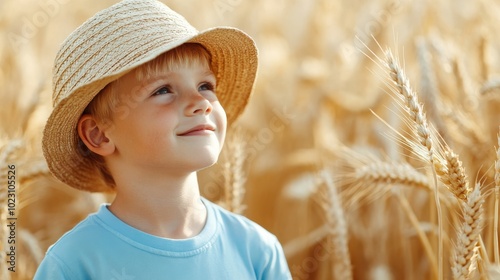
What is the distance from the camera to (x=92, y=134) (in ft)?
4.79

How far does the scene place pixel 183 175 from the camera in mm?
1407

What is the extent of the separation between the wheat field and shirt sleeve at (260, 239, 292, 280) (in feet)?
0.60

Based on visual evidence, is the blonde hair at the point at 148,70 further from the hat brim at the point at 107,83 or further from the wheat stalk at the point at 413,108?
the wheat stalk at the point at 413,108

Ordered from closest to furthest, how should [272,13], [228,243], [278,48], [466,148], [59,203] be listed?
[228,243]
[466,148]
[59,203]
[278,48]
[272,13]

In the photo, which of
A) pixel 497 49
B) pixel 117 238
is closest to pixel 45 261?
pixel 117 238

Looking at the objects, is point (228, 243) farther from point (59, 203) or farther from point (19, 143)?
point (59, 203)

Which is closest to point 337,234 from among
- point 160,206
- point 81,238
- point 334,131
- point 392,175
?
point 392,175

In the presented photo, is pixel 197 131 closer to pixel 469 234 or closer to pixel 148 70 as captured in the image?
pixel 148 70

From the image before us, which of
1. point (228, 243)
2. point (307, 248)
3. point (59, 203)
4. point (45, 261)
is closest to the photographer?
point (45, 261)

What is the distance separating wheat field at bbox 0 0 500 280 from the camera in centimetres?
189

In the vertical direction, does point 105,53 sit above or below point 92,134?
above

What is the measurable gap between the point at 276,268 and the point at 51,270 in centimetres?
46

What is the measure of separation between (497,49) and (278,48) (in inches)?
36.4

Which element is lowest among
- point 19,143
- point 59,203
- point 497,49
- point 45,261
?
point 59,203
